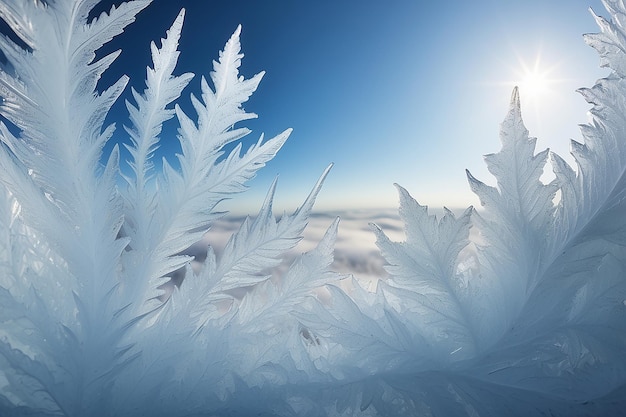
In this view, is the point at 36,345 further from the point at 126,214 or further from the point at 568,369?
the point at 568,369

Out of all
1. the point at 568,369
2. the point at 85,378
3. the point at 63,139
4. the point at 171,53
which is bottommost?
the point at 568,369

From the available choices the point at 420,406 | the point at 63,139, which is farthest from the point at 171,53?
the point at 420,406

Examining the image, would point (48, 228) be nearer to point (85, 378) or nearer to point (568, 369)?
point (85, 378)

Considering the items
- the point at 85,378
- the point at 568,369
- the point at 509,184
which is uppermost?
the point at 509,184

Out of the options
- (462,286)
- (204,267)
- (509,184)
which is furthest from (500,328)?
(204,267)

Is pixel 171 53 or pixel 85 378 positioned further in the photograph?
pixel 171 53

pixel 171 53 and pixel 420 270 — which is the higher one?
pixel 171 53
